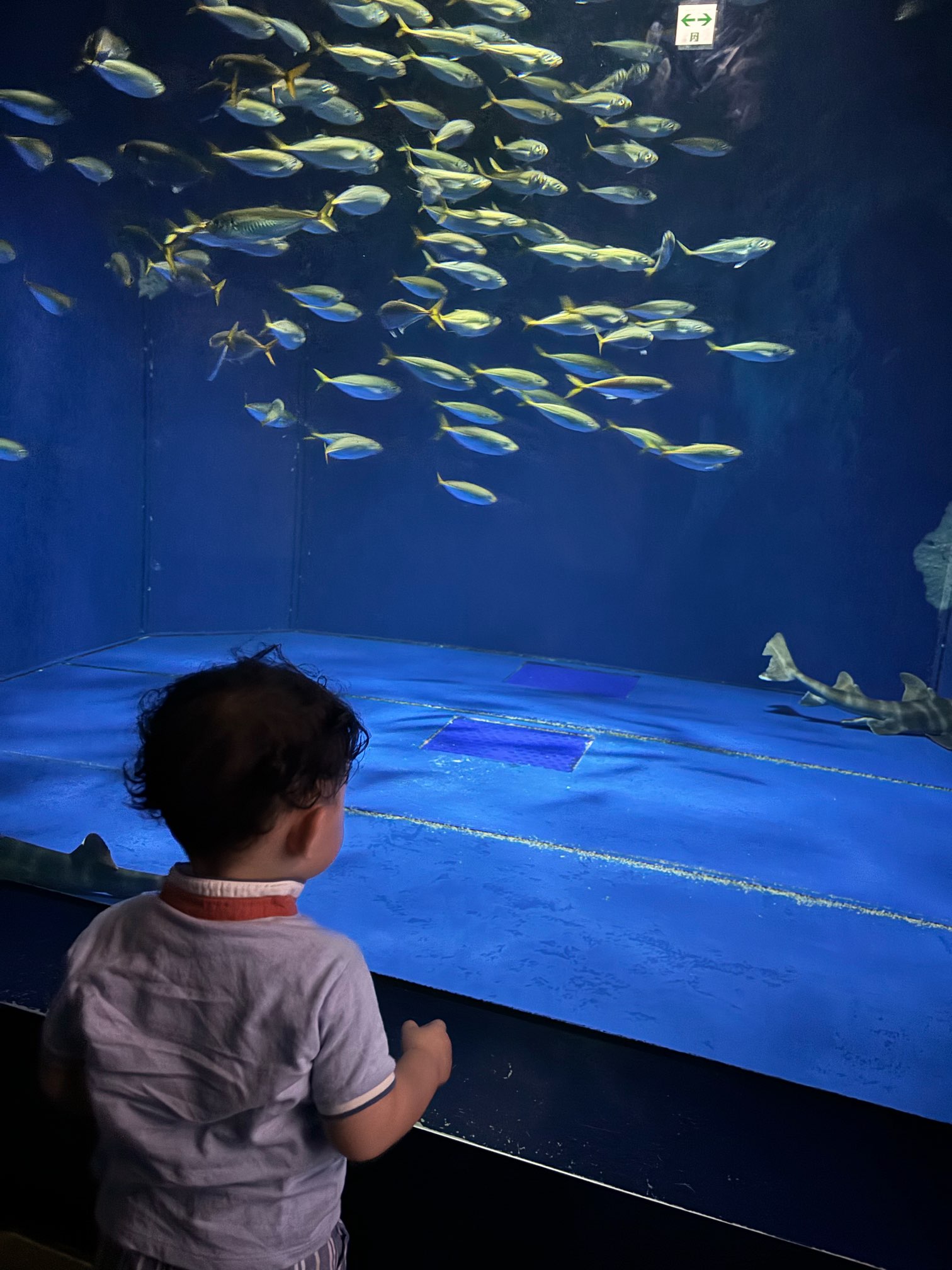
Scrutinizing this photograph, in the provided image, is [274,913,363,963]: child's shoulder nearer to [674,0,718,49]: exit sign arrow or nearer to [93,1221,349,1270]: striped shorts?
[93,1221,349,1270]: striped shorts

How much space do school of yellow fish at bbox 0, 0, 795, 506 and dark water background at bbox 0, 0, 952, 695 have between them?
11 centimetres

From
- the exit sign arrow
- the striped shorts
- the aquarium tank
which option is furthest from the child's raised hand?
the exit sign arrow

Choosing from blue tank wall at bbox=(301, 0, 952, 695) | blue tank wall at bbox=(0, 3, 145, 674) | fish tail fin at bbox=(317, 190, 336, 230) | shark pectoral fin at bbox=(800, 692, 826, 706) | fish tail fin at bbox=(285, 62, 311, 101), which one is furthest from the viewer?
blue tank wall at bbox=(301, 0, 952, 695)

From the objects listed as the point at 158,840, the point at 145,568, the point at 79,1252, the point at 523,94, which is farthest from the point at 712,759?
the point at 523,94

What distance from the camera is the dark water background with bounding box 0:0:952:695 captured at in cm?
611

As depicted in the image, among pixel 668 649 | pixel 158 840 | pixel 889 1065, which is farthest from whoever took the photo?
pixel 668 649

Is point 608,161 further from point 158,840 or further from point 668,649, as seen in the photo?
point 158,840

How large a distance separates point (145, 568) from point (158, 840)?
4156 mm

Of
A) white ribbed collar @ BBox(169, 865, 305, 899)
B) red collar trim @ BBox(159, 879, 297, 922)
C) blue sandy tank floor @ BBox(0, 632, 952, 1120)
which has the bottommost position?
blue sandy tank floor @ BBox(0, 632, 952, 1120)

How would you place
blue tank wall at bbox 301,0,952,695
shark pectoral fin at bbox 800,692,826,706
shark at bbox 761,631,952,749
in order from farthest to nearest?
1. blue tank wall at bbox 301,0,952,695
2. shark pectoral fin at bbox 800,692,826,706
3. shark at bbox 761,631,952,749

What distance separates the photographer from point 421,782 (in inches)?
166

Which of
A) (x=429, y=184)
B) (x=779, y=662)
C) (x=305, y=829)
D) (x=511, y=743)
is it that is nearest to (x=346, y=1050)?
(x=305, y=829)

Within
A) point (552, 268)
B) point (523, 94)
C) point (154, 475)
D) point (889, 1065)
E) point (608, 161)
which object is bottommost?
point (889, 1065)

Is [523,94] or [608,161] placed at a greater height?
[523,94]
